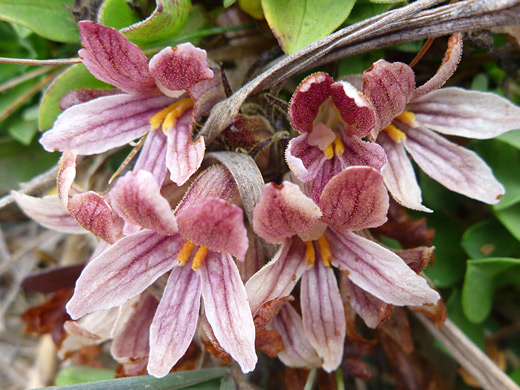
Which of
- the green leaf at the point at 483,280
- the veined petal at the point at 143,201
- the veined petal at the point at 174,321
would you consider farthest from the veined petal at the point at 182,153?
the green leaf at the point at 483,280

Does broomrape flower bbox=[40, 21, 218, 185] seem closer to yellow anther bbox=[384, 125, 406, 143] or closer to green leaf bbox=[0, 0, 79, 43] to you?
green leaf bbox=[0, 0, 79, 43]

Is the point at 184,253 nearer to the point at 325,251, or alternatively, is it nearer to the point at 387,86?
the point at 325,251

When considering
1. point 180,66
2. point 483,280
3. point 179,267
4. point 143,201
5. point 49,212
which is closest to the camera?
point 143,201

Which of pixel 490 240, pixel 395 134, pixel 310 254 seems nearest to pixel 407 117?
pixel 395 134

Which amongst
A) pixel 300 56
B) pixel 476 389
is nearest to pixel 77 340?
pixel 300 56

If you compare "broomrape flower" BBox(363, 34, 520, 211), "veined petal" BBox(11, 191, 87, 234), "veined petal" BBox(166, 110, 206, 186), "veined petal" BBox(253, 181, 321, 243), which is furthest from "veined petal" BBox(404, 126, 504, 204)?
"veined petal" BBox(11, 191, 87, 234)
